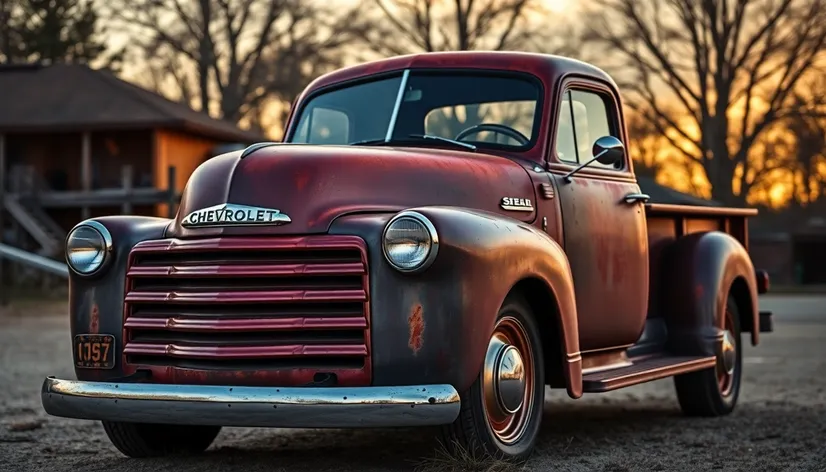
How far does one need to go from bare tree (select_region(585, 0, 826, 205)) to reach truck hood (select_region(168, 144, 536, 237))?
31107 mm

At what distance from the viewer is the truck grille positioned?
491cm

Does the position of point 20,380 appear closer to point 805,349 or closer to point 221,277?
point 221,277

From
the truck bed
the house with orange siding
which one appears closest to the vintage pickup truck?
the truck bed

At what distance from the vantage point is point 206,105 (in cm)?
4384

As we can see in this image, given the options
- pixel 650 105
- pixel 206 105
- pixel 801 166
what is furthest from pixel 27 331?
pixel 801 166

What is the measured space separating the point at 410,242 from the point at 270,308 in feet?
2.04

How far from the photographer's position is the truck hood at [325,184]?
16.9ft

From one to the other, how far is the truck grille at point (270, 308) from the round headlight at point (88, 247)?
0.42 meters

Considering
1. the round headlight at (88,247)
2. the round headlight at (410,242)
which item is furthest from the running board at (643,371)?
the round headlight at (88,247)

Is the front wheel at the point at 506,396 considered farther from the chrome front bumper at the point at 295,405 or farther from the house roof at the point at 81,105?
the house roof at the point at 81,105

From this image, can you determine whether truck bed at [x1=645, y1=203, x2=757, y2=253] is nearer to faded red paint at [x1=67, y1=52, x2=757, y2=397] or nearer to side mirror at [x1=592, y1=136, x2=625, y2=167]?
side mirror at [x1=592, y1=136, x2=625, y2=167]

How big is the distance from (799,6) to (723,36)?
221cm

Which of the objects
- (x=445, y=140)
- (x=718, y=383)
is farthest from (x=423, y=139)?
(x=718, y=383)

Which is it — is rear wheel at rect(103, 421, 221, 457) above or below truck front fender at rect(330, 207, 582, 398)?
below
